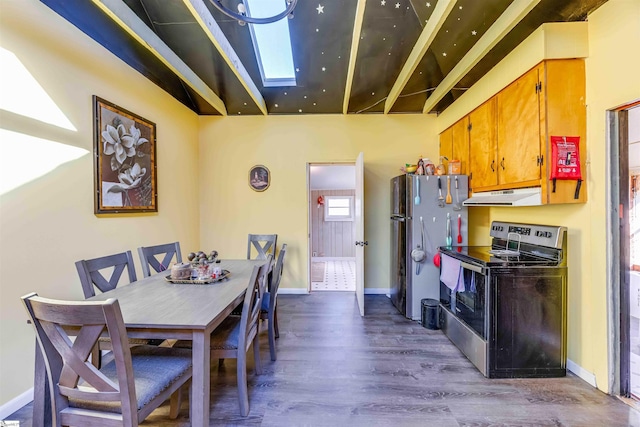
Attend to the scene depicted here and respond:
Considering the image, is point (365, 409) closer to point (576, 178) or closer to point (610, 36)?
point (576, 178)

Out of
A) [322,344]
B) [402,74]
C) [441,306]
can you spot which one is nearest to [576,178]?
[441,306]

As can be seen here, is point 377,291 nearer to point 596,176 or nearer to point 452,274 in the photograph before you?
point 452,274

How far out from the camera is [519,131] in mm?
2188

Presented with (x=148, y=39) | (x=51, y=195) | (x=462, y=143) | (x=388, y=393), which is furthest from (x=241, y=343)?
(x=462, y=143)

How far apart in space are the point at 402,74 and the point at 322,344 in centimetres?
292

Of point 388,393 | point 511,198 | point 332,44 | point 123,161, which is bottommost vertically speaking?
point 388,393

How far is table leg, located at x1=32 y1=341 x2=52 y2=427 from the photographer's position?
126 centimetres

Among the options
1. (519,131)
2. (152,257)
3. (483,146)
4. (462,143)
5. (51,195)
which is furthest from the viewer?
(462,143)

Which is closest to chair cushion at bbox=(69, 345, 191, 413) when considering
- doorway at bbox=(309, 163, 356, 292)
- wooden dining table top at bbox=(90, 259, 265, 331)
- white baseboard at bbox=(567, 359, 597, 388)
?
wooden dining table top at bbox=(90, 259, 265, 331)

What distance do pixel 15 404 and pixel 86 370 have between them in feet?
4.06

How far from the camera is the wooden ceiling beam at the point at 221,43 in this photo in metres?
1.99

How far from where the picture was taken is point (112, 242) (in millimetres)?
2420

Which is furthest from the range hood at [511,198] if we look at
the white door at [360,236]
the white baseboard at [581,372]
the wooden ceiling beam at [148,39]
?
the wooden ceiling beam at [148,39]

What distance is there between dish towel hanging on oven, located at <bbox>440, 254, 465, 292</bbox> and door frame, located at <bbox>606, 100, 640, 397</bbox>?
925 mm
